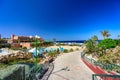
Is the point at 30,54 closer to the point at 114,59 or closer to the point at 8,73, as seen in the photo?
the point at 114,59

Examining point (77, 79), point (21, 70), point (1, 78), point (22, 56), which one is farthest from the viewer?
point (22, 56)

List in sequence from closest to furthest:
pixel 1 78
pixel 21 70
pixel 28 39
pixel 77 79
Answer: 1. pixel 1 78
2. pixel 21 70
3. pixel 77 79
4. pixel 28 39

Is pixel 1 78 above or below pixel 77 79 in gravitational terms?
above

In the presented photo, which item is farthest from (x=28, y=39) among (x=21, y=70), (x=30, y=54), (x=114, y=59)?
(x=21, y=70)

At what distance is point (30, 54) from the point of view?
4134cm

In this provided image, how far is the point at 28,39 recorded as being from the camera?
11806cm

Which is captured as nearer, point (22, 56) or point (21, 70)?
point (21, 70)

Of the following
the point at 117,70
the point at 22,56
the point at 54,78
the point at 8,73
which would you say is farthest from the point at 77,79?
the point at 22,56

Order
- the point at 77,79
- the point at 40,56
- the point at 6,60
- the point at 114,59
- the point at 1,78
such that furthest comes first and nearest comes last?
the point at 40,56 → the point at 6,60 → the point at 114,59 → the point at 77,79 → the point at 1,78

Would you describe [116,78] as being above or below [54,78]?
above

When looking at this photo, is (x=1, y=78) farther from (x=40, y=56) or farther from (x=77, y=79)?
(x=40, y=56)

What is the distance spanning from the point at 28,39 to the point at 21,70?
108 metres

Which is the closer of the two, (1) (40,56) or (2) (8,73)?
(2) (8,73)

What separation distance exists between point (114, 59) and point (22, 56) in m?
24.6
